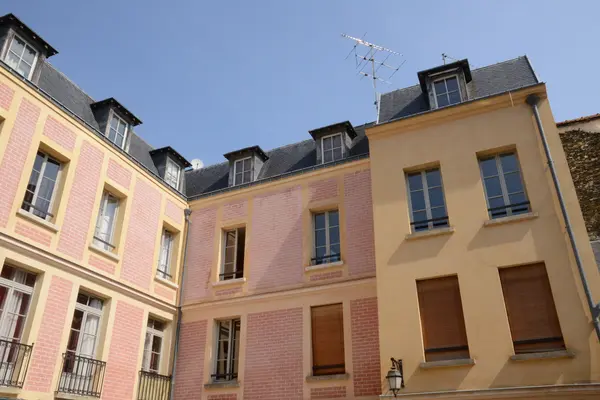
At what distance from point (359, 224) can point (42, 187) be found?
658cm

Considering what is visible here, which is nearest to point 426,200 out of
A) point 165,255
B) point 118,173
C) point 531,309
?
point 531,309

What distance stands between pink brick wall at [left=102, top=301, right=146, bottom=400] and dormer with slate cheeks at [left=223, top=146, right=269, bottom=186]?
173 inches

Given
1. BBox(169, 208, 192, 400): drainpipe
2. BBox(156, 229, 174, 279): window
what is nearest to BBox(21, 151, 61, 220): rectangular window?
BBox(156, 229, 174, 279): window

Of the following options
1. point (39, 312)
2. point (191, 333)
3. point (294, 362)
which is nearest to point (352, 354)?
point (294, 362)

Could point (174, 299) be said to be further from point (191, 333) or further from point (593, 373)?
point (593, 373)

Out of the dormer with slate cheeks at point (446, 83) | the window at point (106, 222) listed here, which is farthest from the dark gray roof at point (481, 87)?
the window at point (106, 222)

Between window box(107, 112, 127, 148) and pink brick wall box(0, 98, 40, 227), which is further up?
window box(107, 112, 127, 148)

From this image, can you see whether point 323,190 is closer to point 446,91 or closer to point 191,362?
point 446,91

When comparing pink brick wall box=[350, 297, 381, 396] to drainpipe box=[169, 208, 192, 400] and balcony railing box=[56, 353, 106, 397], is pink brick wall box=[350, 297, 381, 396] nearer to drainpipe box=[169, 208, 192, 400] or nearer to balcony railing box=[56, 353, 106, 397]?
drainpipe box=[169, 208, 192, 400]

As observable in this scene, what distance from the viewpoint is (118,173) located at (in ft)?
37.9

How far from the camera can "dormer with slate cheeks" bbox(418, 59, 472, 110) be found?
1100cm

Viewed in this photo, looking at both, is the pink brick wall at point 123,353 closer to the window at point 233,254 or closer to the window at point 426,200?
the window at point 233,254

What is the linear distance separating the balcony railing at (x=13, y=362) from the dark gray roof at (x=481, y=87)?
8.38m

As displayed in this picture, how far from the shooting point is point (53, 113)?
10.2m
